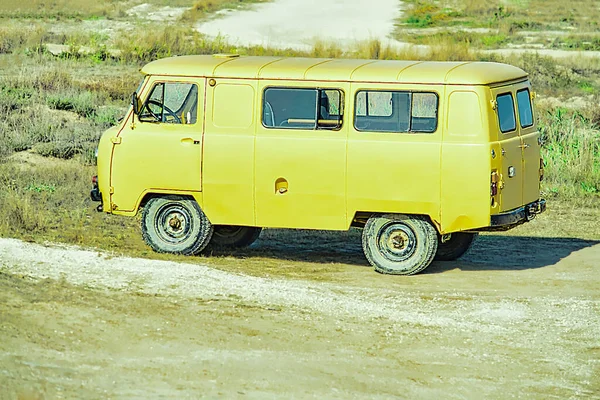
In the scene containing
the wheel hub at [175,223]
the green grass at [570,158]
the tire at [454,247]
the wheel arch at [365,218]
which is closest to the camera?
the wheel arch at [365,218]

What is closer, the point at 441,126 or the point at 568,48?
the point at 441,126

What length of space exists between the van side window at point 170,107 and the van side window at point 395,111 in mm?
1889

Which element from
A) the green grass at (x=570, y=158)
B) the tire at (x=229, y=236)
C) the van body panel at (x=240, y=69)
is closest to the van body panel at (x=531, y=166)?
the van body panel at (x=240, y=69)

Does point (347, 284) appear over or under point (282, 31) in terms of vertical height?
under

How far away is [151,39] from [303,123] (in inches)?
814

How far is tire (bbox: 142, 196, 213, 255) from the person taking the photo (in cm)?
1274

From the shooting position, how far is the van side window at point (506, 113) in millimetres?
11859

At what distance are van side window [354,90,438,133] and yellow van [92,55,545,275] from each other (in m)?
0.01

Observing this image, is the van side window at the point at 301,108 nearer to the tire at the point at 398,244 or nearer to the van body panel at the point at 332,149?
the van body panel at the point at 332,149

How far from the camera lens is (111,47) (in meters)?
31.2

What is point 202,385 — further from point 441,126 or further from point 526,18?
point 526,18

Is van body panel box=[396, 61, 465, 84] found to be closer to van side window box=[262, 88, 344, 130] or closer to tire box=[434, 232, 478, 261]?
van side window box=[262, 88, 344, 130]

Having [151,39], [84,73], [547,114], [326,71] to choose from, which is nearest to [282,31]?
[151,39]

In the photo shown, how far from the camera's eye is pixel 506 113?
39.3ft
